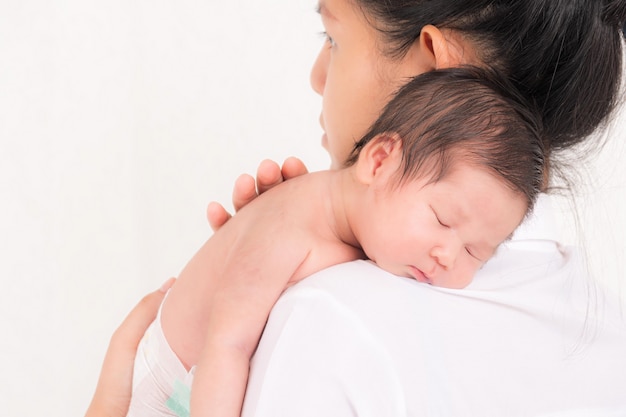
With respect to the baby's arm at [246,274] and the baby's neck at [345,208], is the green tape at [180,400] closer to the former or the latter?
the baby's arm at [246,274]

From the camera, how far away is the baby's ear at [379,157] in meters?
1.17

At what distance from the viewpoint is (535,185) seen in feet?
3.93

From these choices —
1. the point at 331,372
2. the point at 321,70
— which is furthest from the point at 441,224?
the point at 321,70

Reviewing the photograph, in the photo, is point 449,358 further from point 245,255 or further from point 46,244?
point 46,244

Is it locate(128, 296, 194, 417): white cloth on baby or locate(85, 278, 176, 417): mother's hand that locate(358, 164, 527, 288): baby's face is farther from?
locate(85, 278, 176, 417): mother's hand

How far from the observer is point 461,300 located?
1.08m

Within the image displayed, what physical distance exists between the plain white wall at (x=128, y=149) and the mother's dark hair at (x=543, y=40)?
4.17 ft

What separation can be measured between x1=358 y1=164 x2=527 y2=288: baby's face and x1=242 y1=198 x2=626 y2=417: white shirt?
0.04 meters

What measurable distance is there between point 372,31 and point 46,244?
1536mm

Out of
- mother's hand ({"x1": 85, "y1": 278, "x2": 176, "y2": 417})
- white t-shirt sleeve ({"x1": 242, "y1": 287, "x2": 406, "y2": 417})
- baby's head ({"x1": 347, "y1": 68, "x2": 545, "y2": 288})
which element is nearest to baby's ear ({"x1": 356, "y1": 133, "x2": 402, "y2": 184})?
baby's head ({"x1": 347, "y1": 68, "x2": 545, "y2": 288})

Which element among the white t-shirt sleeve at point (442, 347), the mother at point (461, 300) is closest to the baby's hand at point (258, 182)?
the mother at point (461, 300)

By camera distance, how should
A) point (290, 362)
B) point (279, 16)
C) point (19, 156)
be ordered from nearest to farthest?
point (290, 362), point (19, 156), point (279, 16)

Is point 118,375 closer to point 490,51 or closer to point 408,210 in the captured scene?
point 408,210

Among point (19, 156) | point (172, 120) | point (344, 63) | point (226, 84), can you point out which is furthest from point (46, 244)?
point (344, 63)
